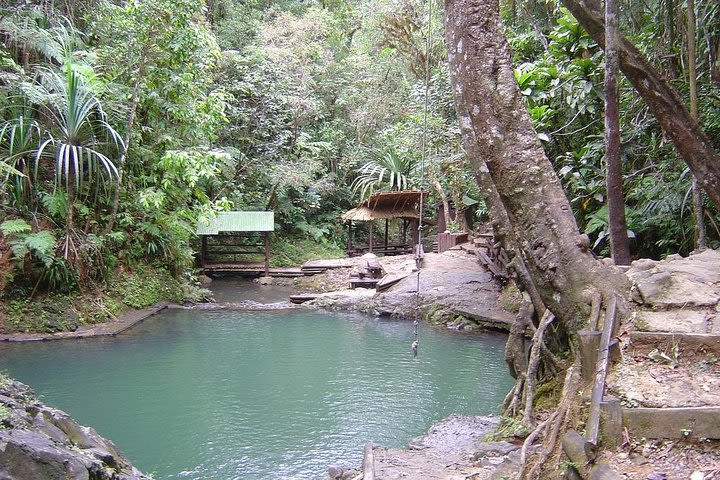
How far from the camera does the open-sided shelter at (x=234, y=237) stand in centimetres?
1645

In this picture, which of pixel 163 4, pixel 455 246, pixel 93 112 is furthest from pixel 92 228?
pixel 455 246

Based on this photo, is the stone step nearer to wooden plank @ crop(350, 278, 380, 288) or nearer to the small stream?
the small stream

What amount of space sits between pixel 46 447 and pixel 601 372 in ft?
9.88

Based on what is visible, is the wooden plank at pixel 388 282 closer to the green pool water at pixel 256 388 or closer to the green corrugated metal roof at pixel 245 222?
the green pool water at pixel 256 388

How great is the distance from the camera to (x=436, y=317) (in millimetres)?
11484

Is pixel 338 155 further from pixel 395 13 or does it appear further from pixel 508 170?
pixel 508 170

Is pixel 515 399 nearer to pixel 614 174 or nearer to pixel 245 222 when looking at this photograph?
pixel 614 174

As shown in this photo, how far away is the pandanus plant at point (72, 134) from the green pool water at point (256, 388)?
7.74ft

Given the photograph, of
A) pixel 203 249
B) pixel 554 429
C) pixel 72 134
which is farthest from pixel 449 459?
pixel 203 249

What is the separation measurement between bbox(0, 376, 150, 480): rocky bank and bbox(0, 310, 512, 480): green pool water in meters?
1.13

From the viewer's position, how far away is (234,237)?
1973cm

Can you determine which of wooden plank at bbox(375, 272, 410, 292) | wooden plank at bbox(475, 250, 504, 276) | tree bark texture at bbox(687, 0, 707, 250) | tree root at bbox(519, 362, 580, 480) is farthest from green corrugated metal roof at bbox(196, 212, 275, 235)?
tree root at bbox(519, 362, 580, 480)

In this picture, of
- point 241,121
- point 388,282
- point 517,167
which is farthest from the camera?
point 241,121

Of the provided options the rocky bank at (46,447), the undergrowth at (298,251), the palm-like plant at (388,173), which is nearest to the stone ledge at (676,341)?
the rocky bank at (46,447)
